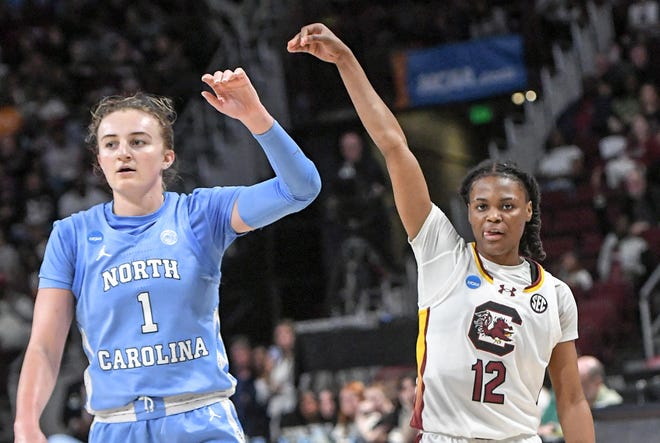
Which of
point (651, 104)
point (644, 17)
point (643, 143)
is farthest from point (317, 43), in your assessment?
point (644, 17)

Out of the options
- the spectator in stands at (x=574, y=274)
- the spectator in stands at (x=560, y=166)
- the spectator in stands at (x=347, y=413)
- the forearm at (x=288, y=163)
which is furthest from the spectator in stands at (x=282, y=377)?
the forearm at (x=288, y=163)

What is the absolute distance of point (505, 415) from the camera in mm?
4234

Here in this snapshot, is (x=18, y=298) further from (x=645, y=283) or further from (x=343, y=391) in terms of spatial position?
(x=645, y=283)

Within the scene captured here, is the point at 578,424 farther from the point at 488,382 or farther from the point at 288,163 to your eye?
the point at 288,163

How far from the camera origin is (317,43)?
4.08 m

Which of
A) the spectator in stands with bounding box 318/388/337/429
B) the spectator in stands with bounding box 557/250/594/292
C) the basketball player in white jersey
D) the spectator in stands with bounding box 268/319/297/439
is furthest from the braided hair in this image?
the spectator in stands with bounding box 557/250/594/292

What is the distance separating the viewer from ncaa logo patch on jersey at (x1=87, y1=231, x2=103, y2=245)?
12.7 feet

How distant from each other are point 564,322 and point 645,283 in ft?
26.0

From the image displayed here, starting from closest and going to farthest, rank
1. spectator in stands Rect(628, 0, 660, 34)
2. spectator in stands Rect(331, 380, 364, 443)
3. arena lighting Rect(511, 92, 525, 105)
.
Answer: spectator in stands Rect(331, 380, 364, 443), spectator in stands Rect(628, 0, 660, 34), arena lighting Rect(511, 92, 525, 105)

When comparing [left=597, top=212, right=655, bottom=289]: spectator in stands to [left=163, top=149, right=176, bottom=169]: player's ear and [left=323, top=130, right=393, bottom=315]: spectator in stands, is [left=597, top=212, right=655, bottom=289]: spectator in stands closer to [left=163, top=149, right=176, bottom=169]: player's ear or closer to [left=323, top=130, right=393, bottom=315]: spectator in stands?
[left=323, top=130, right=393, bottom=315]: spectator in stands

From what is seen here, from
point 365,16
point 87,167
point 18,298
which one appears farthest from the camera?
point 365,16

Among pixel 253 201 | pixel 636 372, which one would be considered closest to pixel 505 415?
pixel 253 201

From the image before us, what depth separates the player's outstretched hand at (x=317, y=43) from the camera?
13.1ft

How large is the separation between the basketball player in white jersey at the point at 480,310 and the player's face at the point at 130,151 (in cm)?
72
